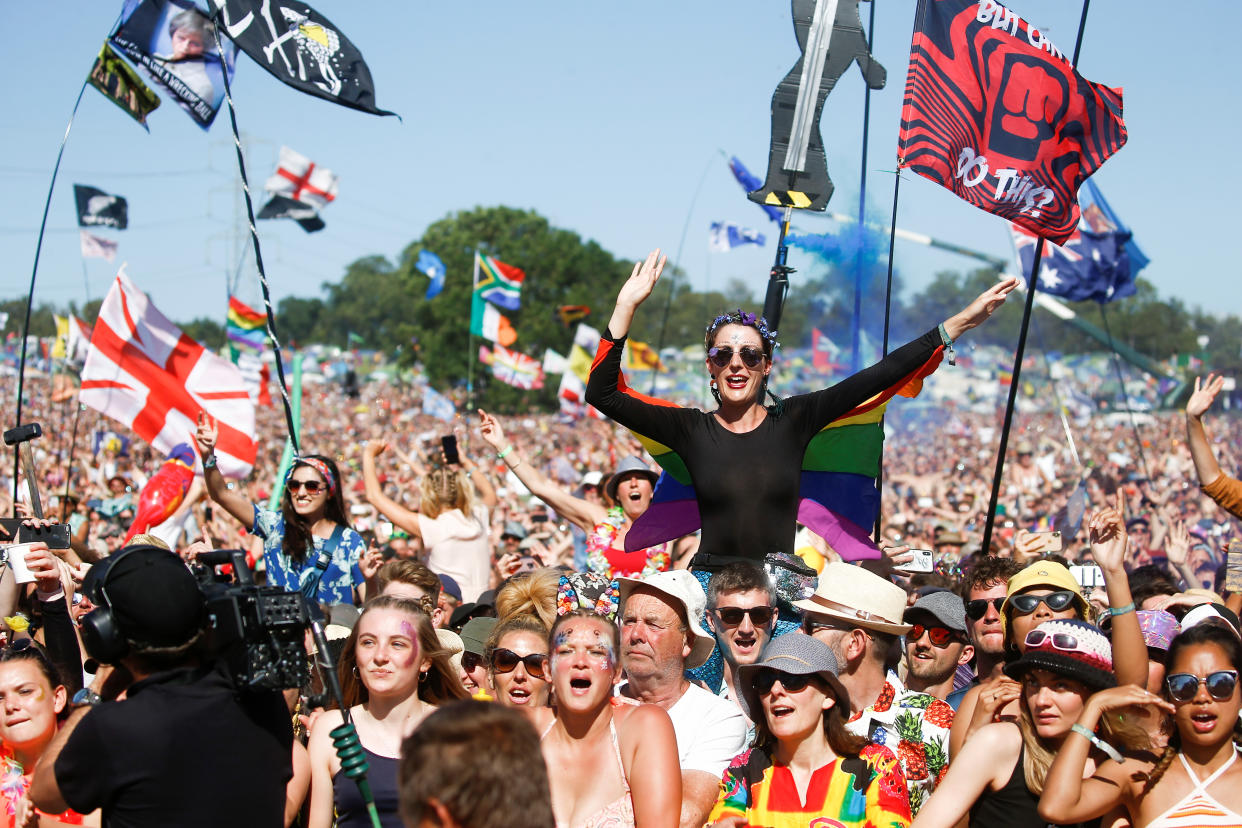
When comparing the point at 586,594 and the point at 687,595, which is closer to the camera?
the point at 687,595

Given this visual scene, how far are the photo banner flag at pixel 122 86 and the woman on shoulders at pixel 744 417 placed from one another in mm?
6113

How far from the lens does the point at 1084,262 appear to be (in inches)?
579

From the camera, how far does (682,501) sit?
5.29 m

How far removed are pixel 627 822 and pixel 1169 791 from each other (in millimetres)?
1530

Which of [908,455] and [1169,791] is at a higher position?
[908,455]

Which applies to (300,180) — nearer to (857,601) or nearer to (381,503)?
(381,503)

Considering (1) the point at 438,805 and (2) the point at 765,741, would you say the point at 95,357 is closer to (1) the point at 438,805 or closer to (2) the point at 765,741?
(2) the point at 765,741

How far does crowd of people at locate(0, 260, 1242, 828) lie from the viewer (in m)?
2.68

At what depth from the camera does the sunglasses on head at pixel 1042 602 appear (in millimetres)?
4172

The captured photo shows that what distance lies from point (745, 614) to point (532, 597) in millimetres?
907

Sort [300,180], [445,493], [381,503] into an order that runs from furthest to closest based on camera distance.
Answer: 1. [300,180]
2. [445,493]
3. [381,503]

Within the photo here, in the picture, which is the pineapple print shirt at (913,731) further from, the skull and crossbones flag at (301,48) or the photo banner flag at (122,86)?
the photo banner flag at (122,86)

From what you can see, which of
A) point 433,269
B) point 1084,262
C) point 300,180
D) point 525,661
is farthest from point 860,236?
point 433,269

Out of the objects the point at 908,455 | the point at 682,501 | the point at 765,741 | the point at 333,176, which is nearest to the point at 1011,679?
the point at 765,741
